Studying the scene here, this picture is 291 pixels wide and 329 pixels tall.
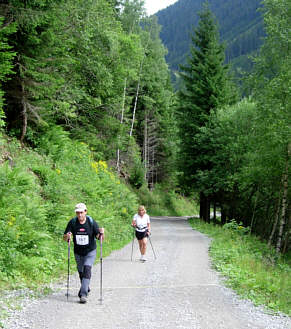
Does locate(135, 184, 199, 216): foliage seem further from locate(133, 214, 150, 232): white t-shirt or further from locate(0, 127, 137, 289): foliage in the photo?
locate(133, 214, 150, 232): white t-shirt

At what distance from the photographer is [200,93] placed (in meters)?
31.0

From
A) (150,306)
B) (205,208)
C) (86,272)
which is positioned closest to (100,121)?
(205,208)

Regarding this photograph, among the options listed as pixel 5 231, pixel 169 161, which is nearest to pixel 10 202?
pixel 5 231

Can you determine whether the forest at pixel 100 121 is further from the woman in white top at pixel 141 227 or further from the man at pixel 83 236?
the woman in white top at pixel 141 227

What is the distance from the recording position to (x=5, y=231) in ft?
28.0

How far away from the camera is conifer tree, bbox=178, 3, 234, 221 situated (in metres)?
30.8

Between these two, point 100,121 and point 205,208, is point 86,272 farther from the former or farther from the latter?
point 205,208

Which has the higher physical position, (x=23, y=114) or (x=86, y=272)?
(x=23, y=114)

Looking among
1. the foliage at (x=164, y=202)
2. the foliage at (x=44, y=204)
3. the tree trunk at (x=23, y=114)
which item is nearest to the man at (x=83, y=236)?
the foliage at (x=44, y=204)

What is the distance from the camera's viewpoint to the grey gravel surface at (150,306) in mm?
5977

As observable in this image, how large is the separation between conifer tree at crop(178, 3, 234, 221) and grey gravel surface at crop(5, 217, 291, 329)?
69.1 feet

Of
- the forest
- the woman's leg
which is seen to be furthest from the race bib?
the woman's leg

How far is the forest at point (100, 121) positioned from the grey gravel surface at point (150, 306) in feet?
5.54

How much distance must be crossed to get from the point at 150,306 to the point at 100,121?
59.2 feet
